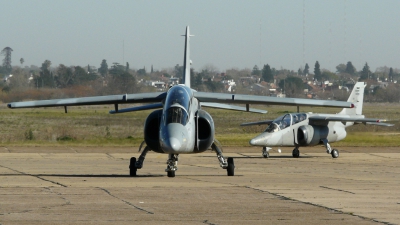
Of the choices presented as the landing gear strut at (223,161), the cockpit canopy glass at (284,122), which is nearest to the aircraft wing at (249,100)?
the landing gear strut at (223,161)

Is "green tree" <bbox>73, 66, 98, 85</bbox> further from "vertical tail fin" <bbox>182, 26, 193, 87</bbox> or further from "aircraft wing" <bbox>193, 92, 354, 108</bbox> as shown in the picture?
"aircraft wing" <bbox>193, 92, 354, 108</bbox>

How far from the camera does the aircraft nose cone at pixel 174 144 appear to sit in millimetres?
16453

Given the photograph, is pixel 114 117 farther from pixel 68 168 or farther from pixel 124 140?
pixel 68 168

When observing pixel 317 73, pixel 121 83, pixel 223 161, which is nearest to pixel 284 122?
pixel 223 161

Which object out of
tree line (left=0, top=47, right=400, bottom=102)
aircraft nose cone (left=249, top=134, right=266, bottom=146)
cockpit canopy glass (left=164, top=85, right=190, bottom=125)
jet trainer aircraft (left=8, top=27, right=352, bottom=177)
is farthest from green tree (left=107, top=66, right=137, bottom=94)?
cockpit canopy glass (left=164, top=85, right=190, bottom=125)

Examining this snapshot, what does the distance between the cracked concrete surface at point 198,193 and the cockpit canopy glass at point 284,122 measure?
3.92 m

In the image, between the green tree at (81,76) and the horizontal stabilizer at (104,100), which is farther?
the green tree at (81,76)

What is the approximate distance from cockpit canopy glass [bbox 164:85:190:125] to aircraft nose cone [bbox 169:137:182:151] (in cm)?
59

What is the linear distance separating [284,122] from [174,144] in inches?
576

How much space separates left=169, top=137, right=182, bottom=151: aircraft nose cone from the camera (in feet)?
54.0

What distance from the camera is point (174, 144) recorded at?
54.0 ft

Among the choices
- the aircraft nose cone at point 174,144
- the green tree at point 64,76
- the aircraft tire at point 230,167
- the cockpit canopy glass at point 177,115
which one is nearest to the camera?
the aircraft nose cone at point 174,144

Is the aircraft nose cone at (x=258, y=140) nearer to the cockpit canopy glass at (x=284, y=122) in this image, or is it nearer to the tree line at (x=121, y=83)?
the cockpit canopy glass at (x=284, y=122)

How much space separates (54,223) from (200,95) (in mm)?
9155
